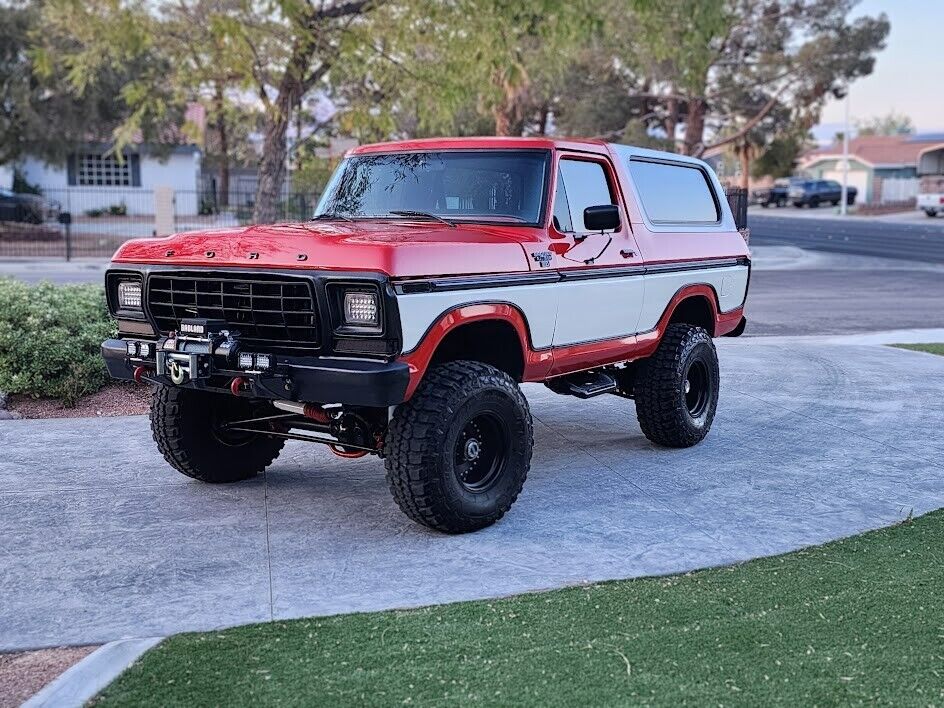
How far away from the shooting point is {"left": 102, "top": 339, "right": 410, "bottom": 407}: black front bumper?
5332 mm

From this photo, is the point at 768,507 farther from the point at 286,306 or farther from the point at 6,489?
the point at 6,489

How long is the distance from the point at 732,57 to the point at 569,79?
20.1 ft

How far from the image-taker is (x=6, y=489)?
268 inches

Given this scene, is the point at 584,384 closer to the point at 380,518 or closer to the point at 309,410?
the point at 380,518

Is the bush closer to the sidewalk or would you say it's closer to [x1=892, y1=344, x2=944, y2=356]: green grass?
[x1=892, y1=344, x2=944, y2=356]: green grass

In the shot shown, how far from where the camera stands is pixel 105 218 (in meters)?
41.7

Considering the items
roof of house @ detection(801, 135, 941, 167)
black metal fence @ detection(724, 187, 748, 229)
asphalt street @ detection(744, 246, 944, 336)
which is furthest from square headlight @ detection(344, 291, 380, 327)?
roof of house @ detection(801, 135, 941, 167)

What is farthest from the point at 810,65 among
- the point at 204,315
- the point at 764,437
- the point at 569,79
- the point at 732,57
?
the point at 204,315

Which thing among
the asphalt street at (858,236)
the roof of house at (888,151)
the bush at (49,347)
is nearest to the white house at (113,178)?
the asphalt street at (858,236)

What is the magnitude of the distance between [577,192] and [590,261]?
47 cm

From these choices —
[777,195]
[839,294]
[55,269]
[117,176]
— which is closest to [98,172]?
[117,176]

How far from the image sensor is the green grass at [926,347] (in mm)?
13141

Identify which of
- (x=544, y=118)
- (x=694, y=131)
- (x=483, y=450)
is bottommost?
(x=483, y=450)

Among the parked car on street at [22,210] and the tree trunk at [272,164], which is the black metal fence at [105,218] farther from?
the tree trunk at [272,164]
